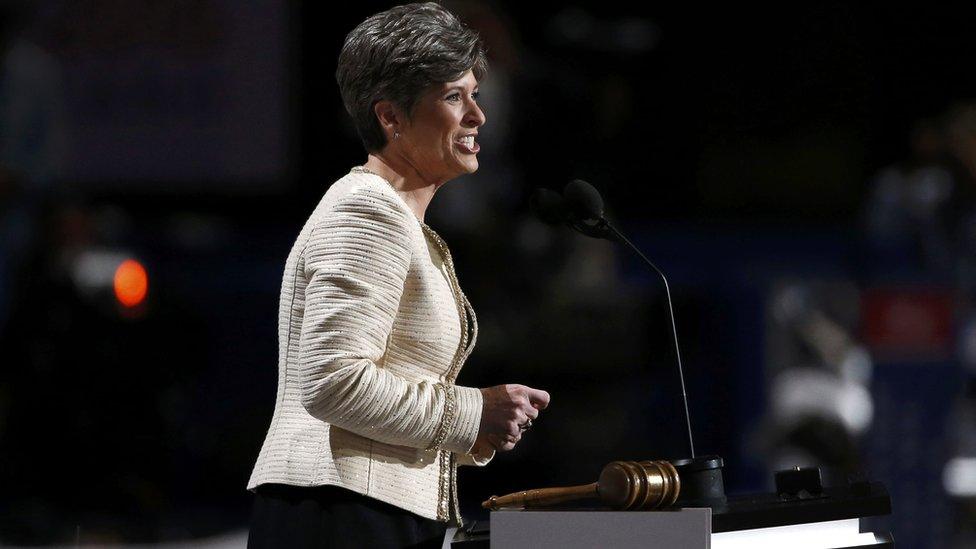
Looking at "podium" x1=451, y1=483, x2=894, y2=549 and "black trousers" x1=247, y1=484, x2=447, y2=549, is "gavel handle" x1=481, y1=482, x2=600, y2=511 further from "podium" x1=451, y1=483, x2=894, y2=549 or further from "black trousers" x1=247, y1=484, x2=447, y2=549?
"black trousers" x1=247, y1=484, x2=447, y2=549

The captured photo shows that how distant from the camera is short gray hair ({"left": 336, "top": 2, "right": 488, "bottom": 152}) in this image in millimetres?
1605

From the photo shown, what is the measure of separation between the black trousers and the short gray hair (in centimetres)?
41

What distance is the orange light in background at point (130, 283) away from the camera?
4.34 meters

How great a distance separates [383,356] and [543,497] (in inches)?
9.6

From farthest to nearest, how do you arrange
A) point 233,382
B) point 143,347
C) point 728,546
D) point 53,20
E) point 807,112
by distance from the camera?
point 807,112 → point 53,20 → point 233,382 → point 143,347 → point 728,546

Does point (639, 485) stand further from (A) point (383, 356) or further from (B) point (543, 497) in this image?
(A) point (383, 356)

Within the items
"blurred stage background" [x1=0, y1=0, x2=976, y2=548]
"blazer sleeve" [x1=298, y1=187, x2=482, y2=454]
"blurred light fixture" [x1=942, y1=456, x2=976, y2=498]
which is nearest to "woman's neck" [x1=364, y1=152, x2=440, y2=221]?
"blazer sleeve" [x1=298, y1=187, x2=482, y2=454]

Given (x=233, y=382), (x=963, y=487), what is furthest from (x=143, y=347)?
(x=963, y=487)

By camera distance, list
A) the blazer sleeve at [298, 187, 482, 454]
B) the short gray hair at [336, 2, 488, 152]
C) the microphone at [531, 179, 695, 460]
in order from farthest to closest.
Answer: the microphone at [531, 179, 695, 460], the short gray hair at [336, 2, 488, 152], the blazer sleeve at [298, 187, 482, 454]

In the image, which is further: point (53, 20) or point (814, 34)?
point (814, 34)

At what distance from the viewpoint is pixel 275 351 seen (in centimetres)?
472

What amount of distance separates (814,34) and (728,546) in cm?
445

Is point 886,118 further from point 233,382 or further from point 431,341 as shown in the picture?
point 431,341

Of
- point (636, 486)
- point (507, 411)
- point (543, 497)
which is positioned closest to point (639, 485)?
point (636, 486)
